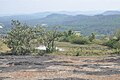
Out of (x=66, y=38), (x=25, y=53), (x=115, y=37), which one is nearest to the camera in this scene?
(x=25, y=53)

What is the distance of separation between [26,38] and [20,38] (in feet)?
4.77

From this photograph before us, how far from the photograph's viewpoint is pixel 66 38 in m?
133

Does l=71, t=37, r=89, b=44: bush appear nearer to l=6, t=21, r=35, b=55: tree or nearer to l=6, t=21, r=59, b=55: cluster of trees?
l=6, t=21, r=59, b=55: cluster of trees

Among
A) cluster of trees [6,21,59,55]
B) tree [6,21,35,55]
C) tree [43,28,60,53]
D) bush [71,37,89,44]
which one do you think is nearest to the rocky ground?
tree [6,21,35,55]

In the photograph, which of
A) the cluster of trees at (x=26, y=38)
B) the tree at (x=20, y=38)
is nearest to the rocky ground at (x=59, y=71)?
the tree at (x=20, y=38)

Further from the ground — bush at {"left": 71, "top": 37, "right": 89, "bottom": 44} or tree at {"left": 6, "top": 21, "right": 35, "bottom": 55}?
tree at {"left": 6, "top": 21, "right": 35, "bottom": 55}

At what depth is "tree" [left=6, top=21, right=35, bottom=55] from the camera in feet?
A: 267

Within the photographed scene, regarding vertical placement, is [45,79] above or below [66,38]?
above

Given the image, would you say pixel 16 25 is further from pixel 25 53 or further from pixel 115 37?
pixel 115 37

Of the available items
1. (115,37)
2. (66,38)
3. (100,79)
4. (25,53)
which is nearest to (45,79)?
(100,79)

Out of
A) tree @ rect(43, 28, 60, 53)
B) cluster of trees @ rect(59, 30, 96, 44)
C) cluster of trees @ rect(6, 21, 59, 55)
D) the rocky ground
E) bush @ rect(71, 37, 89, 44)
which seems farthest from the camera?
cluster of trees @ rect(59, 30, 96, 44)

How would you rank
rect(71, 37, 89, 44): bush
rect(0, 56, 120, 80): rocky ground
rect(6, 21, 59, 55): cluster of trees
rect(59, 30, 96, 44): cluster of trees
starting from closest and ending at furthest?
rect(0, 56, 120, 80): rocky ground → rect(6, 21, 59, 55): cluster of trees → rect(71, 37, 89, 44): bush → rect(59, 30, 96, 44): cluster of trees

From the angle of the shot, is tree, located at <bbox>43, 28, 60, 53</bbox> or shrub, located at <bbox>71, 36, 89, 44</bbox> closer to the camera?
tree, located at <bbox>43, 28, 60, 53</bbox>

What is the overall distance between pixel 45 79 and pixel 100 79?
567 centimetres
